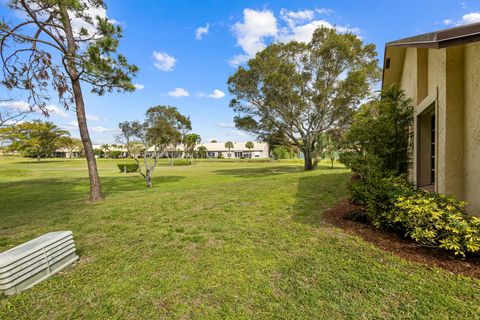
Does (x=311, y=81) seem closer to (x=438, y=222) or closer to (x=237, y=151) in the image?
(x=438, y=222)

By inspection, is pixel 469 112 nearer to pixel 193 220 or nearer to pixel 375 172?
pixel 375 172

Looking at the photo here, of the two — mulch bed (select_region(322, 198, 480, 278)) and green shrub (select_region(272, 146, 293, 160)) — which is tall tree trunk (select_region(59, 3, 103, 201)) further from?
green shrub (select_region(272, 146, 293, 160))

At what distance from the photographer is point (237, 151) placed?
8094cm

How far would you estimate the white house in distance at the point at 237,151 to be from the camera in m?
79.0

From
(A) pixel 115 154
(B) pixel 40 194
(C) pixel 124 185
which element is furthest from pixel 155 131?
(A) pixel 115 154

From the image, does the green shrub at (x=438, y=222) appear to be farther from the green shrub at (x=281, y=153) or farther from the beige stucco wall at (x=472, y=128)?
the green shrub at (x=281, y=153)

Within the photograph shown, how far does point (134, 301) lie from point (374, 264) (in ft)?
9.82

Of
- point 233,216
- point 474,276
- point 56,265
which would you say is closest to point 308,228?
point 233,216

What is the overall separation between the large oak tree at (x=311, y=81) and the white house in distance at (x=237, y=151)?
182 feet

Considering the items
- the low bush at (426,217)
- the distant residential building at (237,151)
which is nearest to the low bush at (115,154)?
the distant residential building at (237,151)

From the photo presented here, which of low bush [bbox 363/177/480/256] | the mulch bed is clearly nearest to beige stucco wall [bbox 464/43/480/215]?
low bush [bbox 363/177/480/256]

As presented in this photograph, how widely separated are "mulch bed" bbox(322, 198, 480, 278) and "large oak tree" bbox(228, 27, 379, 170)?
16.9 metres

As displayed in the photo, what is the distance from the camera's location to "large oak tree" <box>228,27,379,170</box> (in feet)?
65.3

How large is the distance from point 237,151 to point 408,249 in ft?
255
